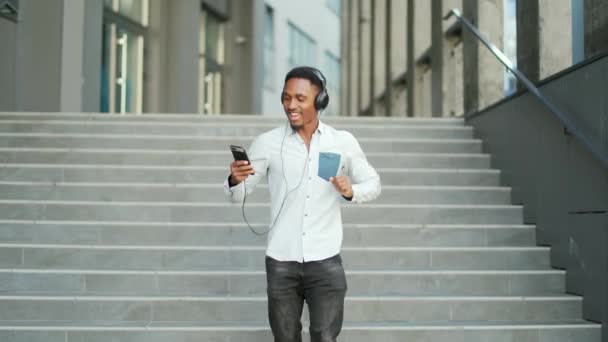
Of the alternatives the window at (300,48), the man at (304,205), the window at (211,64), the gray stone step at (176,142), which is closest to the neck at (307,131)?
the man at (304,205)

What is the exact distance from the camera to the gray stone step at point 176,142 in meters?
7.72

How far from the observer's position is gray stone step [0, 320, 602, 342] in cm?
470

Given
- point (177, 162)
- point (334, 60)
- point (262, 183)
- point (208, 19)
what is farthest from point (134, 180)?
point (334, 60)

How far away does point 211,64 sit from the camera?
19.1 metres

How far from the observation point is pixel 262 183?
684 cm

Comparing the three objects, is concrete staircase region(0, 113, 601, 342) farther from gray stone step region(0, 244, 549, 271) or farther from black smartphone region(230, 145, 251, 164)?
black smartphone region(230, 145, 251, 164)

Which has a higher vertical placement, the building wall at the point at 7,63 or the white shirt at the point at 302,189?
the building wall at the point at 7,63

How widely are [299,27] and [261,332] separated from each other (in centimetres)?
2355

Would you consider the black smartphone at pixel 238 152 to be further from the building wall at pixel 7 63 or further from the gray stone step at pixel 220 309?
the building wall at pixel 7 63

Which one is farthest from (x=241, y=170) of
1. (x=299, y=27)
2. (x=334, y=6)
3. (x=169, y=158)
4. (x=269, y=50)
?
(x=334, y=6)

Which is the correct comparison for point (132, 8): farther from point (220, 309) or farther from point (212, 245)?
point (220, 309)

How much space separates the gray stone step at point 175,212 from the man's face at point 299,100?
3266 mm

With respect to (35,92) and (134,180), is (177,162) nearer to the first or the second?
(134,180)

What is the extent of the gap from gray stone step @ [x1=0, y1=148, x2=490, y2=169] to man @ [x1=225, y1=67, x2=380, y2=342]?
4.13 meters
